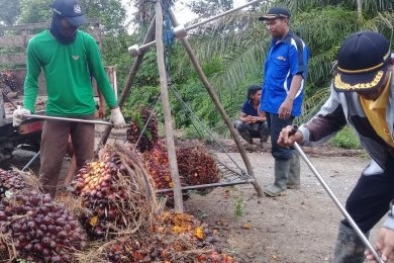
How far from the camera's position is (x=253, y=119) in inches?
335

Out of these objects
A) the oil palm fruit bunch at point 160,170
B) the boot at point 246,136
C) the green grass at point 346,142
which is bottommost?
the green grass at point 346,142

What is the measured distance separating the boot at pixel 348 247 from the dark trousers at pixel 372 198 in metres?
0.08

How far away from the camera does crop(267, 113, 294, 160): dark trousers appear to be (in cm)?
539

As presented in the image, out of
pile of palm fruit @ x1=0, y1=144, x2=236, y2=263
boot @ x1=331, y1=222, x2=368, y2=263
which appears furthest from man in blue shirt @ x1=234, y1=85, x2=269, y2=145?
pile of palm fruit @ x1=0, y1=144, x2=236, y2=263

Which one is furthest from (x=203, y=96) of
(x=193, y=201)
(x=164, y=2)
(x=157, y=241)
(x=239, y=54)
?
(x=157, y=241)

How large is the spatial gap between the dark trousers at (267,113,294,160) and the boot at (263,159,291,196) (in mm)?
62

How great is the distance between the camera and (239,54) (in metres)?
11.6

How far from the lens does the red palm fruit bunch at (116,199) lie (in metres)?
2.67

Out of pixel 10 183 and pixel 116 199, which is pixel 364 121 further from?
pixel 10 183

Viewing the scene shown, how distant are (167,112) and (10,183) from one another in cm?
152

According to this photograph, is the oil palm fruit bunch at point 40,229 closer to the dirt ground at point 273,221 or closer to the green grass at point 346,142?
the dirt ground at point 273,221

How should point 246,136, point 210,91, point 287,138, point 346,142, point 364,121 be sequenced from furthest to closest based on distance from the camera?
point 346,142 < point 246,136 < point 210,91 < point 287,138 < point 364,121

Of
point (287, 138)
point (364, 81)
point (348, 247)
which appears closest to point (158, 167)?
point (287, 138)

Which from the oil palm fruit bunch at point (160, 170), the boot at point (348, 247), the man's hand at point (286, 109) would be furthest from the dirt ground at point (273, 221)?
the boot at point (348, 247)
